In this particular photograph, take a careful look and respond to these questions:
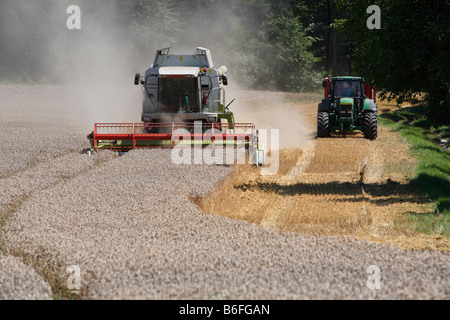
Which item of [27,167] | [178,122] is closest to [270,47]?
[178,122]

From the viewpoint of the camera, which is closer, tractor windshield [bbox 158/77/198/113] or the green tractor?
tractor windshield [bbox 158/77/198/113]

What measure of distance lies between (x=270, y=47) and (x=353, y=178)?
1927 inches

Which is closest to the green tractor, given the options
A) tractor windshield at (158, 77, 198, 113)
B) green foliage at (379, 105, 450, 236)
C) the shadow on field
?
green foliage at (379, 105, 450, 236)

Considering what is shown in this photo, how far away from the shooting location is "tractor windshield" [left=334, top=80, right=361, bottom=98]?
25031mm

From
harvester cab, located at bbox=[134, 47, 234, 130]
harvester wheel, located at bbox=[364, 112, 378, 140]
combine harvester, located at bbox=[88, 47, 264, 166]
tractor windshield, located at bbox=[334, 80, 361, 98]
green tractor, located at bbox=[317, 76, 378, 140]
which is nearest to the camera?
combine harvester, located at bbox=[88, 47, 264, 166]

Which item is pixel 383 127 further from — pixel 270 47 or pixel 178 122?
pixel 270 47

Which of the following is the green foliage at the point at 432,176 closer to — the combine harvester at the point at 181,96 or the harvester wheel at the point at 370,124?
the harvester wheel at the point at 370,124

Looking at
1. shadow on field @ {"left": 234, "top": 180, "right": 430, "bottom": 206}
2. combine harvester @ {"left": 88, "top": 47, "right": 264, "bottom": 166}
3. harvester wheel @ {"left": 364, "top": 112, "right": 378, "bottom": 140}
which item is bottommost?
shadow on field @ {"left": 234, "top": 180, "right": 430, "bottom": 206}

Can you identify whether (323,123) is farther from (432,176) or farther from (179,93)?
(432,176)

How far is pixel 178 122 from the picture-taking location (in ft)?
70.5

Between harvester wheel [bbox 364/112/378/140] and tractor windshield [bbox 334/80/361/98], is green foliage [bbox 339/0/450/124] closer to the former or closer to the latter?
harvester wheel [bbox 364/112/378/140]

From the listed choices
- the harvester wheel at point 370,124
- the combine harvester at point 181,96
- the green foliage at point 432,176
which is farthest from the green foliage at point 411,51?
the harvester wheel at point 370,124

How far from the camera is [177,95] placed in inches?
878
